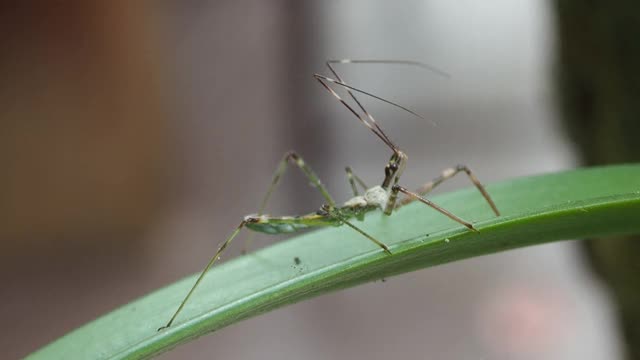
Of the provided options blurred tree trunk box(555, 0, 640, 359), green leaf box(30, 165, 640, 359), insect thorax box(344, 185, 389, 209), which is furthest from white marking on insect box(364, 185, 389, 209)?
blurred tree trunk box(555, 0, 640, 359)

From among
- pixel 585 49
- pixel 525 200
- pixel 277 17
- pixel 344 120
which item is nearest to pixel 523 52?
pixel 344 120

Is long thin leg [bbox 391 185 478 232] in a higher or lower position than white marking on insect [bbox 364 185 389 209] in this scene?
higher

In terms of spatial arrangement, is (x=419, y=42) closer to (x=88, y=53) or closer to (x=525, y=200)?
(x=88, y=53)

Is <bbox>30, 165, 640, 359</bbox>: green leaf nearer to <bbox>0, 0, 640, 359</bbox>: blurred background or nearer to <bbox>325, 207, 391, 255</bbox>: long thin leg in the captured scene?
<bbox>325, 207, 391, 255</bbox>: long thin leg

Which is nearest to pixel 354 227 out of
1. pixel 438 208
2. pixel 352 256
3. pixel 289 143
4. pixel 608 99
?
pixel 438 208

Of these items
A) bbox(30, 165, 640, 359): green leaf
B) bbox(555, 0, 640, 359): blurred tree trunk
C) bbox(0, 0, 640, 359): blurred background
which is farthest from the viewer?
bbox(0, 0, 640, 359): blurred background

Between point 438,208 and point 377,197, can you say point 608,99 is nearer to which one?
point 377,197

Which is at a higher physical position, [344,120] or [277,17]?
[277,17]
